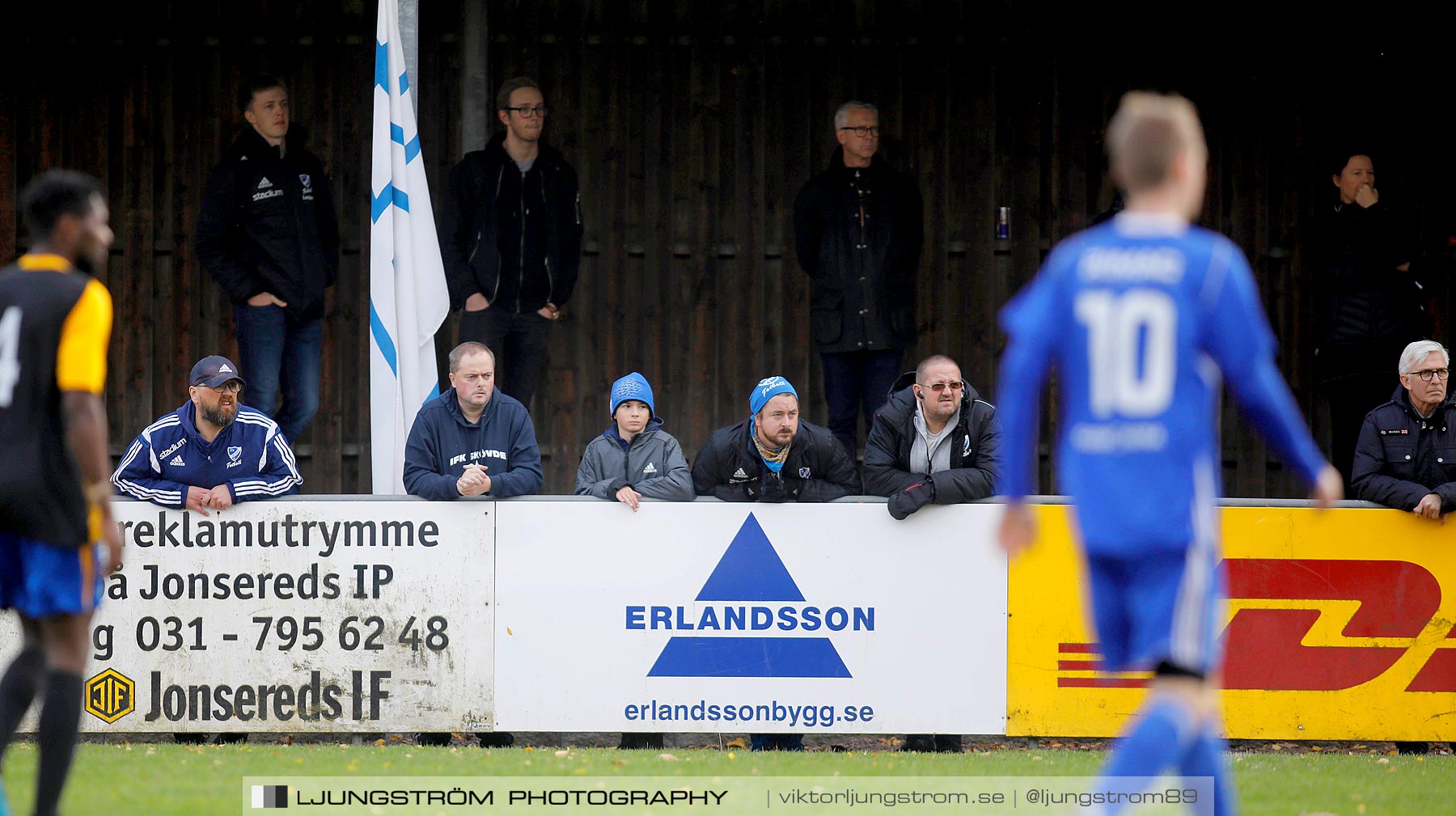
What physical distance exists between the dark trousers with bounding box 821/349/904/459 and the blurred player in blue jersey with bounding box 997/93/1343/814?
634cm

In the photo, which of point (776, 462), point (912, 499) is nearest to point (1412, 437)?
point (912, 499)

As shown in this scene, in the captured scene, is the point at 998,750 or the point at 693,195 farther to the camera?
the point at 693,195

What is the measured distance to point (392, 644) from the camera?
8328 mm

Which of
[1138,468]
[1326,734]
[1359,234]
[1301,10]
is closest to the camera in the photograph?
[1138,468]

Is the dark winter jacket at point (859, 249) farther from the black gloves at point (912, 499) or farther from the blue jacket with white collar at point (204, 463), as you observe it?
the blue jacket with white collar at point (204, 463)

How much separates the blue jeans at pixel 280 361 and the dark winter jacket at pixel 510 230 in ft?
3.34

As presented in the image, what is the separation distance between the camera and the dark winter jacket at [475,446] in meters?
8.56

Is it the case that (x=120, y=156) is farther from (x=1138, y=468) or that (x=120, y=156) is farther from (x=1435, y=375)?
(x=1138, y=468)

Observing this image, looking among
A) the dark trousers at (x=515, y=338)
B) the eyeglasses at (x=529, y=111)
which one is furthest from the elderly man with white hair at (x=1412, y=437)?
the eyeglasses at (x=529, y=111)

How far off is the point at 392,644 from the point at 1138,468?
5148 millimetres

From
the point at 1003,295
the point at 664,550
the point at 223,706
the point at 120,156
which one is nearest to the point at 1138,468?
the point at 664,550

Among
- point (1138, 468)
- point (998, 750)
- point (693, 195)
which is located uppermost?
point (693, 195)

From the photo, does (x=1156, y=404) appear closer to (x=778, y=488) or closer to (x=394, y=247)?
(x=778, y=488)

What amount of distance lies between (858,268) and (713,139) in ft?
7.86
